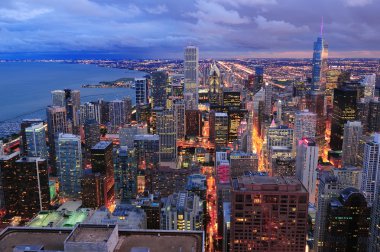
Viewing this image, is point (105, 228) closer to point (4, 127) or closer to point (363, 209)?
point (363, 209)

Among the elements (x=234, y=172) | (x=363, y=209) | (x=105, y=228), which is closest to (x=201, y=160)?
(x=234, y=172)

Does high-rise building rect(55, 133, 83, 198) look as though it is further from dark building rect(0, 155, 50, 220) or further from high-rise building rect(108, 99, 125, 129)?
high-rise building rect(108, 99, 125, 129)

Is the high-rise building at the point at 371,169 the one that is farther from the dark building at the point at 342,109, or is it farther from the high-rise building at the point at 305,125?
the dark building at the point at 342,109

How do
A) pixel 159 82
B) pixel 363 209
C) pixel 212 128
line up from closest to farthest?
1. pixel 363 209
2. pixel 212 128
3. pixel 159 82


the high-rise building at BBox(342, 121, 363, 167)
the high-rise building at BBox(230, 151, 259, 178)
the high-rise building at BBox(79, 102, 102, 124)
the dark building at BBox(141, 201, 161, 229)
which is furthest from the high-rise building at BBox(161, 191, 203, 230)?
the high-rise building at BBox(79, 102, 102, 124)

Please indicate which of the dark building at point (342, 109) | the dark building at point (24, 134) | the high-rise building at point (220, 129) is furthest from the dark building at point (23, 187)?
the dark building at point (342, 109)

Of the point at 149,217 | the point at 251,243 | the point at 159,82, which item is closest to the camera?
the point at 251,243
